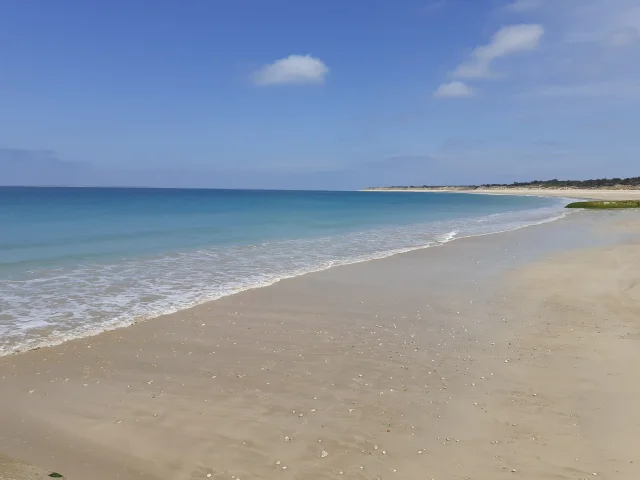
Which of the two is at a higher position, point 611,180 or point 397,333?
point 611,180

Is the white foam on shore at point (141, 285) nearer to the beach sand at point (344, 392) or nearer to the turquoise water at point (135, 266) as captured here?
the turquoise water at point (135, 266)

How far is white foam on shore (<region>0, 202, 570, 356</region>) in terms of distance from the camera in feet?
31.1

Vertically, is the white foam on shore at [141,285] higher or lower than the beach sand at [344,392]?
higher

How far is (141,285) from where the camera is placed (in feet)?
43.7

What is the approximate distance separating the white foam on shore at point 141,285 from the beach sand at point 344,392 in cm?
86

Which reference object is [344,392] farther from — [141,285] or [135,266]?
[135,266]

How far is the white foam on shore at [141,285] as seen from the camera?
9.47 meters

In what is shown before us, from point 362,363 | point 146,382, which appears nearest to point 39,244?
point 146,382

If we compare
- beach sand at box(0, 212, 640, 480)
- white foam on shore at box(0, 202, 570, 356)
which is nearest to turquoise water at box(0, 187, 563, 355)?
white foam on shore at box(0, 202, 570, 356)

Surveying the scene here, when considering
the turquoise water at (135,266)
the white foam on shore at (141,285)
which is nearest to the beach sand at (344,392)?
the white foam on shore at (141,285)

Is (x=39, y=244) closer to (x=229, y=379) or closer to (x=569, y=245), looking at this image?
(x=229, y=379)

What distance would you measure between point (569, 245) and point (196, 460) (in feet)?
71.3

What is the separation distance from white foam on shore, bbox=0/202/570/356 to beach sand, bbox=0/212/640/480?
862mm

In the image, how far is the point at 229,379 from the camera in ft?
22.9
